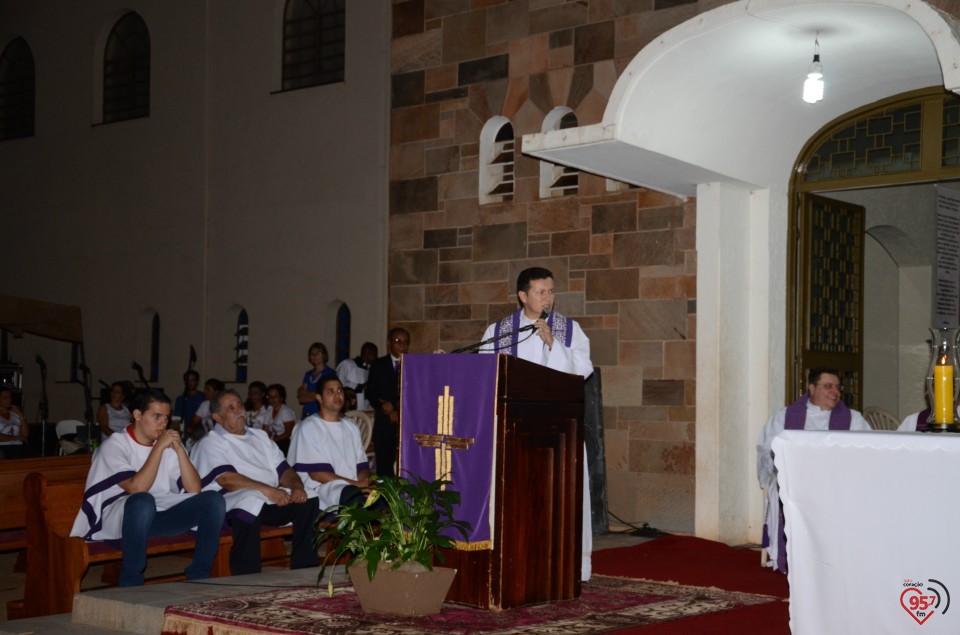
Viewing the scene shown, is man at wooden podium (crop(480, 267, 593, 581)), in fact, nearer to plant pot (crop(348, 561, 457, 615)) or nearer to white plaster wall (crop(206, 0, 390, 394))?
plant pot (crop(348, 561, 457, 615))

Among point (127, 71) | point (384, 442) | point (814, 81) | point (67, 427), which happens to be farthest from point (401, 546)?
point (127, 71)

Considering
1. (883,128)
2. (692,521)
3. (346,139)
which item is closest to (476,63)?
(346,139)

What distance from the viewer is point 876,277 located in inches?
542

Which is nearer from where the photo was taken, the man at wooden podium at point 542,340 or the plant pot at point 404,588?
the plant pot at point 404,588

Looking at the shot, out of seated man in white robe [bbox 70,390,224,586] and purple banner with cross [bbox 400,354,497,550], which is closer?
purple banner with cross [bbox 400,354,497,550]

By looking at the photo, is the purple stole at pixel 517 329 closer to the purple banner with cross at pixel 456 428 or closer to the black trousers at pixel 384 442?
the purple banner with cross at pixel 456 428

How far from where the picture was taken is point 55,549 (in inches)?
264

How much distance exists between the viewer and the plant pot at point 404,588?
565 cm

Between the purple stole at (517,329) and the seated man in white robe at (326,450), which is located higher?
the purple stole at (517,329)

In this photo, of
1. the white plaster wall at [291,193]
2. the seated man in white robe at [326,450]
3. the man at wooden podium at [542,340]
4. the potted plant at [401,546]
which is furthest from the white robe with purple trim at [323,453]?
the white plaster wall at [291,193]

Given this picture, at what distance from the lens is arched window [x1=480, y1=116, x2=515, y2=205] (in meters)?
11.9

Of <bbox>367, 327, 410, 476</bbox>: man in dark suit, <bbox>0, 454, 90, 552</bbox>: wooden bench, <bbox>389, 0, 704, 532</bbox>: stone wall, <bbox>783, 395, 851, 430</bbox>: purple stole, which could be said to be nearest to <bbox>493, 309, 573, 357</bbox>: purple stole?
<bbox>783, 395, 851, 430</bbox>: purple stole

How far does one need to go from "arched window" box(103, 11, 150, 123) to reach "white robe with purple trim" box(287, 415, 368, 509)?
9.64 meters

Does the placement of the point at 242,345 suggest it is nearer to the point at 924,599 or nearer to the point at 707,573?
the point at 707,573
